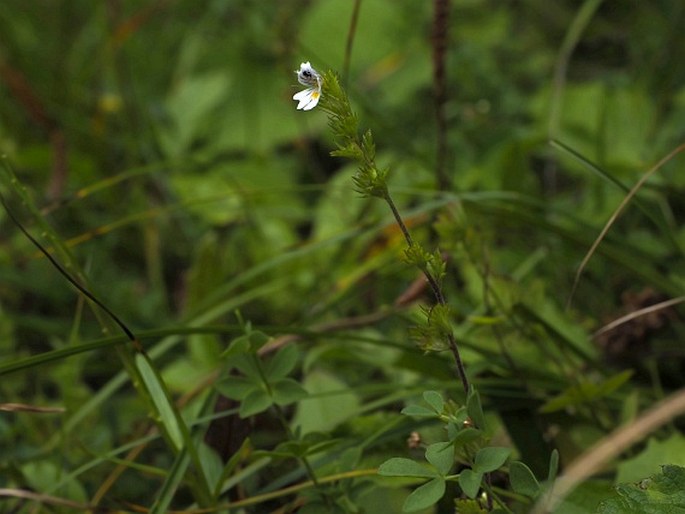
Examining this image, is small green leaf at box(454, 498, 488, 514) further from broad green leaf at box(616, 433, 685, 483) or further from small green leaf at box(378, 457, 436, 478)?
broad green leaf at box(616, 433, 685, 483)

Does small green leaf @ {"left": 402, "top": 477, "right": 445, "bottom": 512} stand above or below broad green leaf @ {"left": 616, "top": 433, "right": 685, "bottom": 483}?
above

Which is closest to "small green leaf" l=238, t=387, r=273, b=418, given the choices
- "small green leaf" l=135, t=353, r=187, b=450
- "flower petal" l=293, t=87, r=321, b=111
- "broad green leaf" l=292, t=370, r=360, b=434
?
"small green leaf" l=135, t=353, r=187, b=450

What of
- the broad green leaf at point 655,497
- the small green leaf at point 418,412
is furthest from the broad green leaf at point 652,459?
the small green leaf at point 418,412

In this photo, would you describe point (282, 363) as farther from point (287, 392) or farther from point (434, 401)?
point (434, 401)

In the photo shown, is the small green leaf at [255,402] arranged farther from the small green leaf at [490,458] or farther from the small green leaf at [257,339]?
the small green leaf at [490,458]

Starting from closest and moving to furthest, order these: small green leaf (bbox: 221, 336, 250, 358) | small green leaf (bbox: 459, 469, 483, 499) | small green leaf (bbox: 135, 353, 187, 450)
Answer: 1. small green leaf (bbox: 459, 469, 483, 499)
2. small green leaf (bbox: 221, 336, 250, 358)
3. small green leaf (bbox: 135, 353, 187, 450)

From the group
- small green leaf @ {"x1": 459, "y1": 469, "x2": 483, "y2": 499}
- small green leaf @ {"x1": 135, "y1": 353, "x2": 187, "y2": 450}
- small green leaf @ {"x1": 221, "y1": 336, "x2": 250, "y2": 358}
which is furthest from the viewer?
small green leaf @ {"x1": 135, "y1": 353, "x2": 187, "y2": 450}

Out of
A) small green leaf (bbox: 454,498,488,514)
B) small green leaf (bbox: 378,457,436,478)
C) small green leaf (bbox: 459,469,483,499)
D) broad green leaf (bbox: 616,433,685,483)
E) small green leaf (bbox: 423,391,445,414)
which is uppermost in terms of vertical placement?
small green leaf (bbox: 423,391,445,414)

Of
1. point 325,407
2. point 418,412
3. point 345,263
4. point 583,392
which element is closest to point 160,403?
point 325,407
